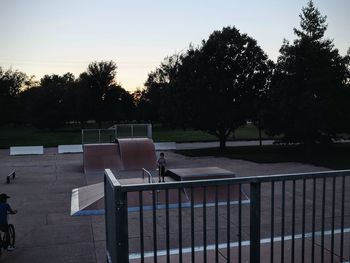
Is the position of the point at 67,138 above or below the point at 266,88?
below

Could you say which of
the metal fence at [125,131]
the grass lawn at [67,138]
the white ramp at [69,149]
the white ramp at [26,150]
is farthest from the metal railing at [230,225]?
the grass lawn at [67,138]

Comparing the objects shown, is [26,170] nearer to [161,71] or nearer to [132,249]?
[132,249]

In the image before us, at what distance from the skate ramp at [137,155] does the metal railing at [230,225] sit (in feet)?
31.4

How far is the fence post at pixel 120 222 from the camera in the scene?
3.38 meters

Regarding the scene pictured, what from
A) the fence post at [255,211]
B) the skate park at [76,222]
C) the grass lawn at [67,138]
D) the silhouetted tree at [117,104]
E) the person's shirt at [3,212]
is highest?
the silhouetted tree at [117,104]

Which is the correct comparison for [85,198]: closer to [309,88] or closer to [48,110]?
[309,88]

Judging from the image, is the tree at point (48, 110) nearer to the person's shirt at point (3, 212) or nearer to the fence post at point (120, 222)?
the person's shirt at point (3, 212)

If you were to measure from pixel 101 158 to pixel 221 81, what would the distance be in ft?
39.4

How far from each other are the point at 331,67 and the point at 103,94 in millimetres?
54020

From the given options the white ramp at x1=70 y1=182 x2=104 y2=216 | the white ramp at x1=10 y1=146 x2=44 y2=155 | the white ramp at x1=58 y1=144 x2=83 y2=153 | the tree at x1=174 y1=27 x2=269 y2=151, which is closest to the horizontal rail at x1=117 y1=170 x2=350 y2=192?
the white ramp at x1=70 y1=182 x2=104 y2=216

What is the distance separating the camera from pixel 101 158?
2377 cm

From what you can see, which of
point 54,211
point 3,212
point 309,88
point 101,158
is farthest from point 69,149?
point 3,212

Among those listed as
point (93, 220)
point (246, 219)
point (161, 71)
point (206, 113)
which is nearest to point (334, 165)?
point (206, 113)

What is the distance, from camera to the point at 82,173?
22297 mm
